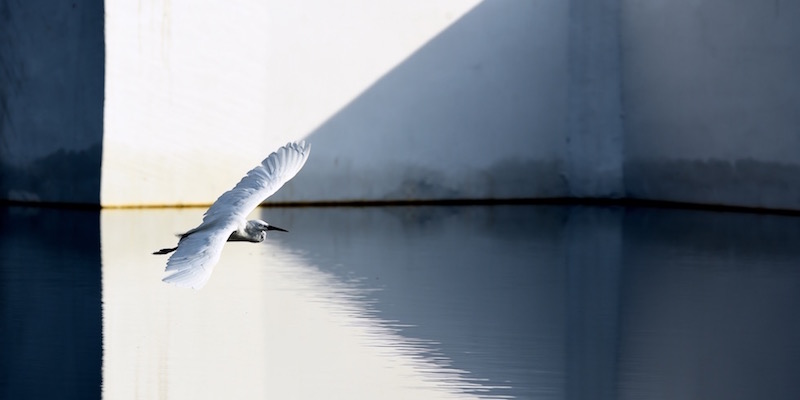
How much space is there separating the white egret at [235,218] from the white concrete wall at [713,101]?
6.38 metres

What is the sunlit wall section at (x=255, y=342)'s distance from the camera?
467 cm

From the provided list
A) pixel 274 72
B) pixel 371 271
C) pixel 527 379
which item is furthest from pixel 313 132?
pixel 527 379

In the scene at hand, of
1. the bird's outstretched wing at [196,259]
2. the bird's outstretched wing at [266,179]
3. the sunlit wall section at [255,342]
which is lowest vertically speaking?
the sunlit wall section at [255,342]

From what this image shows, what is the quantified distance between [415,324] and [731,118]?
6676mm

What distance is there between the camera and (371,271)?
8078 mm

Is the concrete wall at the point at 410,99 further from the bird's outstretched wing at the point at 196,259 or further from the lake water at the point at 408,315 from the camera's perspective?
the bird's outstretched wing at the point at 196,259

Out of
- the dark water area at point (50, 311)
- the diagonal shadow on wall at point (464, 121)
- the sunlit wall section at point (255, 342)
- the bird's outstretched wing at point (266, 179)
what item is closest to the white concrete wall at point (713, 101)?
the diagonal shadow on wall at point (464, 121)

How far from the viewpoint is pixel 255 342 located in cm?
561

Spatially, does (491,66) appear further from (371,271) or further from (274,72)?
(371,271)

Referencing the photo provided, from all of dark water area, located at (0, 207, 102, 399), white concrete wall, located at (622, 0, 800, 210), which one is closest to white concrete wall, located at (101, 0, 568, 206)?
white concrete wall, located at (622, 0, 800, 210)

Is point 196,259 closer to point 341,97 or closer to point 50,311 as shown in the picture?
point 50,311

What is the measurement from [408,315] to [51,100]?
258 inches

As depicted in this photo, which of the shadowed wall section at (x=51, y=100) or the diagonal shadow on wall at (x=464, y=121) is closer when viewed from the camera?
the shadowed wall section at (x=51, y=100)

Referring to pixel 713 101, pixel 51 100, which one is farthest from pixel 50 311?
pixel 713 101
